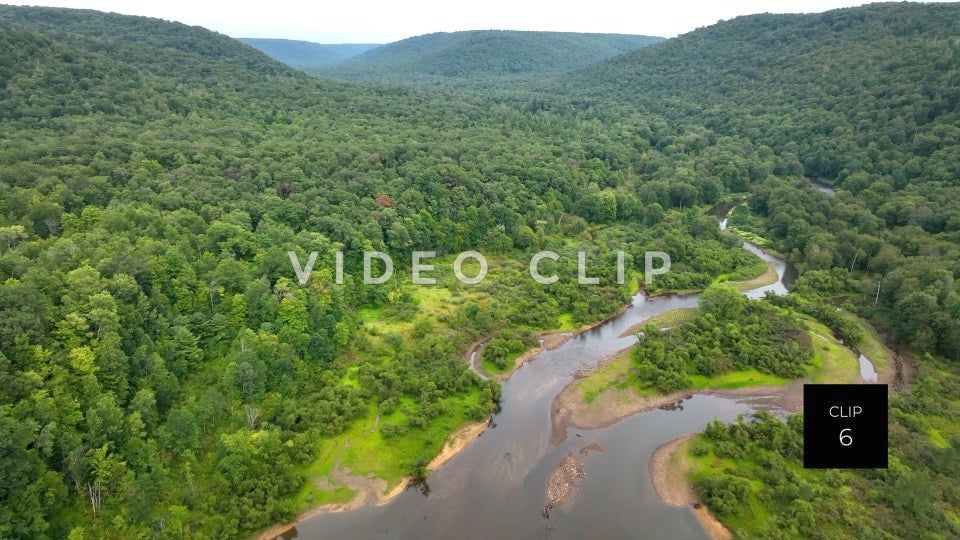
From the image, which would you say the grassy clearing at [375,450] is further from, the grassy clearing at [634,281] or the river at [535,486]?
the grassy clearing at [634,281]

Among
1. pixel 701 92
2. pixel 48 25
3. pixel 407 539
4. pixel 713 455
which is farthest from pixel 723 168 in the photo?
pixel 48 25

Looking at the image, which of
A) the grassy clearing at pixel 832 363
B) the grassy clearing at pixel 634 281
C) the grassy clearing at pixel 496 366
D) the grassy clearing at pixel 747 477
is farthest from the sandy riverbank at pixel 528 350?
the grassy clearing at pixel 832 363

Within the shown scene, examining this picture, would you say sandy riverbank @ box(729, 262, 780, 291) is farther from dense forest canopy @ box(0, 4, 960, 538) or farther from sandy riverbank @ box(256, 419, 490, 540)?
sandy riverbank @ box(256, 419, 490, 540)

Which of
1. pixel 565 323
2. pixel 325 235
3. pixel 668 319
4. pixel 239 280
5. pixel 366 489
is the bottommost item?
pixel 366 489

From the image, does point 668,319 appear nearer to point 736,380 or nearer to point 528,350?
point 736,380

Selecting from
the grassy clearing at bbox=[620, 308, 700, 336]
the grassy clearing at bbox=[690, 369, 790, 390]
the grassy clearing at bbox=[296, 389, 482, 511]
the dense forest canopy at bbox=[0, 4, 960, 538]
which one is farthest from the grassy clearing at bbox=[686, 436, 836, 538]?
the grassy clearing at bbox=[620, 308, 700, 336]

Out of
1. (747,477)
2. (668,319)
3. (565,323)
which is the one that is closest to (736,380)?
(668,319)

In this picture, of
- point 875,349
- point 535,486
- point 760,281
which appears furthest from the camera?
point 760,281

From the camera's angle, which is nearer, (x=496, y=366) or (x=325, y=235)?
(x=496, y=366)
